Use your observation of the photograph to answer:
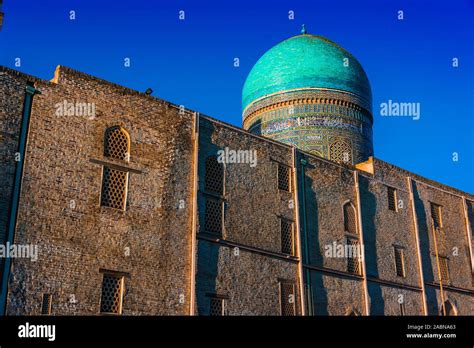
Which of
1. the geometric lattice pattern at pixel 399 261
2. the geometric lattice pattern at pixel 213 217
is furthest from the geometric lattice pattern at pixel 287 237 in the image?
the geometric lattice pattern at pixel 399 261

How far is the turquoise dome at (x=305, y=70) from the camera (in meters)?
28.1

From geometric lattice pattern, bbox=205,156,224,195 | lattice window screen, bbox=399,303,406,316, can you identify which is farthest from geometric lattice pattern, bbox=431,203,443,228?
geometric lattice pattern, bbox=205,156,224,195

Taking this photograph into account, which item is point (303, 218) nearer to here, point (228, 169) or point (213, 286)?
point (228, 169)

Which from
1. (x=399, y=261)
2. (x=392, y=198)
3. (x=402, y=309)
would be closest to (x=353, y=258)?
(x=399, y=261)

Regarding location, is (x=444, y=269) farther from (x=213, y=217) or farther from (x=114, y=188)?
(x=114, y=188)

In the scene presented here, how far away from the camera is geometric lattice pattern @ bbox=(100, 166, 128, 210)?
15820 millimetres

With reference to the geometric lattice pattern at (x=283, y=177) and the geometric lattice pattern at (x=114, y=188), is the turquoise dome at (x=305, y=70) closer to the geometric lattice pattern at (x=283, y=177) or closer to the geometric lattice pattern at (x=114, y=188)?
the geometric lattice pattern at (x=283, y=177)

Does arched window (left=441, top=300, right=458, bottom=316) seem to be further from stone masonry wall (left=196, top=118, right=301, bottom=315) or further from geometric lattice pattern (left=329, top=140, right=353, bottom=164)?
stone masonry wall (left=196, top=118, right=301, bottom=315)

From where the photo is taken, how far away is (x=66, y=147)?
15352 millimetres

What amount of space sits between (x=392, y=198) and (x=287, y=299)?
24.1ft

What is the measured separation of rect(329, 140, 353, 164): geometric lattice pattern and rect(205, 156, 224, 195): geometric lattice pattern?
9.47 meters

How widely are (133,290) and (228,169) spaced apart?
493 cm
